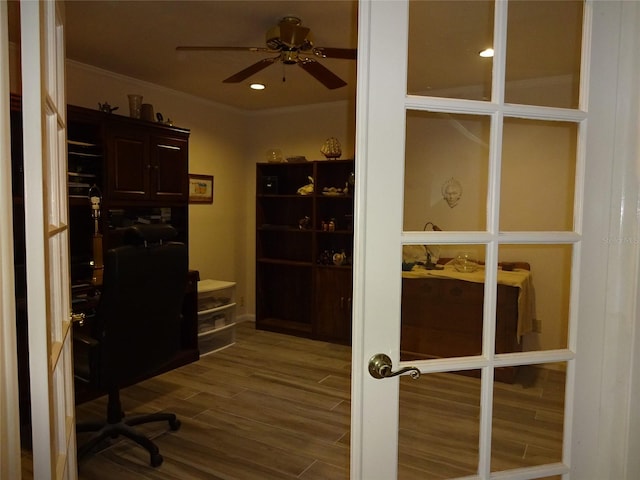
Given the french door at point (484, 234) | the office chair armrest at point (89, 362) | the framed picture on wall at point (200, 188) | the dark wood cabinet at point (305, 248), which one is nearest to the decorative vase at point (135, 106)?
the framed picture on wall at point (200, 188)

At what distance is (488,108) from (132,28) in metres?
2.65

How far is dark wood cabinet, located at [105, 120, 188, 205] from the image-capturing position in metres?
3.32

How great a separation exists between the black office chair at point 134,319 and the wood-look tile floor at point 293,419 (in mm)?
180

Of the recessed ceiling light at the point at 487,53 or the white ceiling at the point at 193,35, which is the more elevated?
the white ceiling at the point at 193,35

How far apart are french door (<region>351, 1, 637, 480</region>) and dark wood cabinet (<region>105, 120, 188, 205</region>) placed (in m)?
2.86

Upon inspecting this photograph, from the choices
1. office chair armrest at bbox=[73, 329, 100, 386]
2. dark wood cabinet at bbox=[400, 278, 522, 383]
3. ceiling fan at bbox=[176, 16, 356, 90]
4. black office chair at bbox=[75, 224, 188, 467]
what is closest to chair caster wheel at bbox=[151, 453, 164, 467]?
black office chair at bbox=[75, 224, 188, 467]

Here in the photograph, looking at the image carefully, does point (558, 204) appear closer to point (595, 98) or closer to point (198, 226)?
point (595, 98)

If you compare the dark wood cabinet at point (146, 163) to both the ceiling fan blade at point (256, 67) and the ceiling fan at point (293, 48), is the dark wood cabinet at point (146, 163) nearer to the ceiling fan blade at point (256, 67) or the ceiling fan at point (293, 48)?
the ceiling fan blade at point (256, 67)

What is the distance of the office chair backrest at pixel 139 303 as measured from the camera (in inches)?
86.7

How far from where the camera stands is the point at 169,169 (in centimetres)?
381

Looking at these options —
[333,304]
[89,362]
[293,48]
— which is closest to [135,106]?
[293,48]

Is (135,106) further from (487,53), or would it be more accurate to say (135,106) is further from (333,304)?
(487,53)

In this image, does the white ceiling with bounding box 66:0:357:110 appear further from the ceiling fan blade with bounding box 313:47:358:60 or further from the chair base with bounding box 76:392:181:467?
the chair base with bounding box 76:392:181:467

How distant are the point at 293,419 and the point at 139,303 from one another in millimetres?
1278
